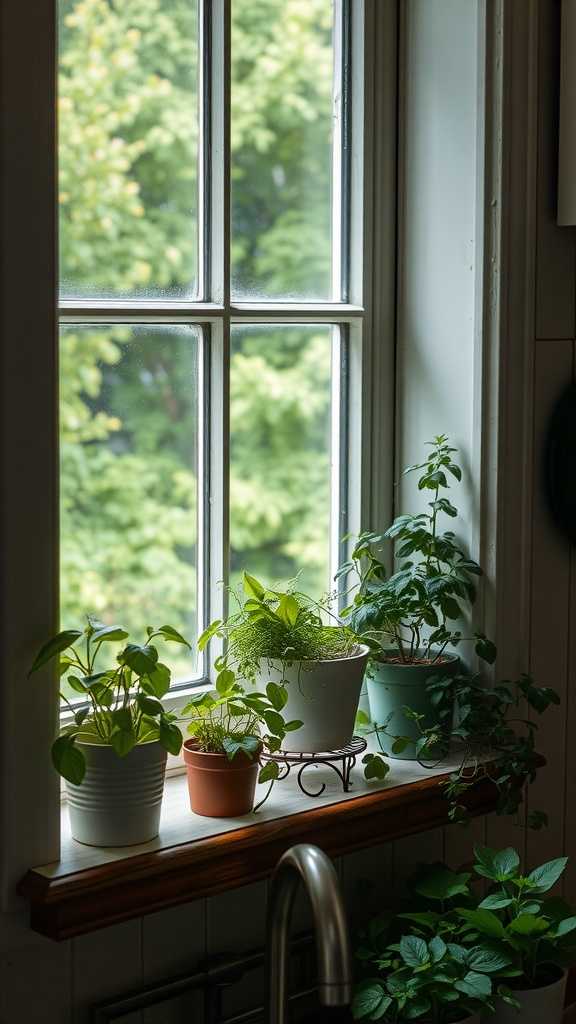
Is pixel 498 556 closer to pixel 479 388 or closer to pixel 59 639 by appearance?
pixel 479 388

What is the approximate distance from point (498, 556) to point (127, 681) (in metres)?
0.66

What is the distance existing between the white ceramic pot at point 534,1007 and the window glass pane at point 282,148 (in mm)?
1036

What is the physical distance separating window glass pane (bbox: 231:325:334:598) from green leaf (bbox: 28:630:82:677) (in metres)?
0.48

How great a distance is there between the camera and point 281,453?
1.91 metres

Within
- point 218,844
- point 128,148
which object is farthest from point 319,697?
point 128,148

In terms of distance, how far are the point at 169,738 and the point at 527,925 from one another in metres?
0.56

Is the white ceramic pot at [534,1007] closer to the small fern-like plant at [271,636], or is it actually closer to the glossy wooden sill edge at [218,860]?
the glossy wooden sill edge at [218,860]

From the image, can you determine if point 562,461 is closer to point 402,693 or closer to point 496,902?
point 402,693

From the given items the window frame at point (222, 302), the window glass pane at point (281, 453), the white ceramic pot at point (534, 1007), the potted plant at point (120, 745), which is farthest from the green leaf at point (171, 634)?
the white ceramic pot at point (534, 1007)

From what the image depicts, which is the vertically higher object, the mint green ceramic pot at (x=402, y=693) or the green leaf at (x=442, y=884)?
the mint green ceramic pot at (x=402, y=693)

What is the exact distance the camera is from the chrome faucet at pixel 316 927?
1.09 metres

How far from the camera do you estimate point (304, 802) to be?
1.69 m

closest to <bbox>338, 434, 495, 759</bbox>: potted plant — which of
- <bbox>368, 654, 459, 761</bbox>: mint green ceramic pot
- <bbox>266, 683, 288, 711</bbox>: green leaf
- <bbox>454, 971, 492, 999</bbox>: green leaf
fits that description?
<bbox>368, 654, 459, 761</bbox>: mint green ceramic pot

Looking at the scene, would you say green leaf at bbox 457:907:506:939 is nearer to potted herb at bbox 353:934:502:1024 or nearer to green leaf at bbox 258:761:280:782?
potted herb at bbox 353:934:502:1024
